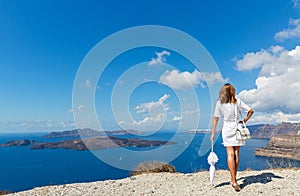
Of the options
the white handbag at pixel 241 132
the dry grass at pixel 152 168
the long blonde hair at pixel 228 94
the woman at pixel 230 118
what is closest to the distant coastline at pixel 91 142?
the dry grass at pixel 152 168

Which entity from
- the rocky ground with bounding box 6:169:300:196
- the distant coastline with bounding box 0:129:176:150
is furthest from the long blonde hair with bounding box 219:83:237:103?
the distant coastline with bounding box 0:129:176:150

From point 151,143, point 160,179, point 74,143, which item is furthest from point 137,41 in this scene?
point 74,143

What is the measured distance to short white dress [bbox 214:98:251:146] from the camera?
4.93 metres

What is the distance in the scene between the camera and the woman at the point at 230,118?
494cm

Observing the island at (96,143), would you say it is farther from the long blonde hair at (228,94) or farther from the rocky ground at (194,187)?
the long blonde hair at (228,94)

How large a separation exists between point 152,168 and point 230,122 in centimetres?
589

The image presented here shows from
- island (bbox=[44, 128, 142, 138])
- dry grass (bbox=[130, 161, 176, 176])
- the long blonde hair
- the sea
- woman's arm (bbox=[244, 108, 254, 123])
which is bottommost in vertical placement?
the sea

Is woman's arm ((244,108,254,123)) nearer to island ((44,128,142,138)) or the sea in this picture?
the sea

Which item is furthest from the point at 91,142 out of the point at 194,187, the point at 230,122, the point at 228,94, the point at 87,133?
the point at 228,94

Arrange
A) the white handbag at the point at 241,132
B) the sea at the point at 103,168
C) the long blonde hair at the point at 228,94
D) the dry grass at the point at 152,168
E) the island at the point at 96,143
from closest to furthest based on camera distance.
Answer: the white handbag at the point at 241,132
the long blonde hair at the point at 228,94
the dry grass at the point at 152,168
the sea at the point at 103,168
the island at the point at 96,143

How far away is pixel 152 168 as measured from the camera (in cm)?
1004

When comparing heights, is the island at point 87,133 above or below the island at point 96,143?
above

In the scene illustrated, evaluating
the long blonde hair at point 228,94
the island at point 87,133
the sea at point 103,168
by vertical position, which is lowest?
the sea at point 103,168

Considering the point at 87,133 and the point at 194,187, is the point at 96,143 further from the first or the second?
the point at 194,187
